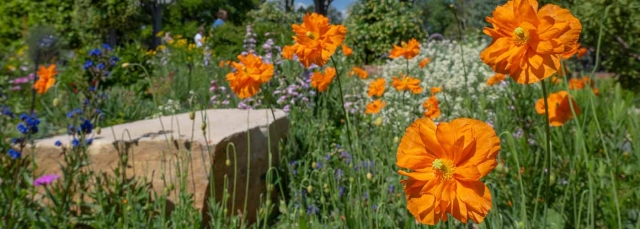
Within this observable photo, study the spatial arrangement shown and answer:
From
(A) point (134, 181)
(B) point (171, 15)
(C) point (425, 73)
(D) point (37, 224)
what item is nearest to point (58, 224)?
(D) point (37, 224)

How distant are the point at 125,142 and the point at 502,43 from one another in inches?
94.2

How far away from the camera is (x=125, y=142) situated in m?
2.80

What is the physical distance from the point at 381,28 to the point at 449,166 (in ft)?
36.7

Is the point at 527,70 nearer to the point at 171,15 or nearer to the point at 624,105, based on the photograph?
the point at 624,105

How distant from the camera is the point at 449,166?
0.81 m

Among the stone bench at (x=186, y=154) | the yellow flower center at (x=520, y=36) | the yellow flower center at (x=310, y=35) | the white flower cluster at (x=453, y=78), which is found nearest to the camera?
the yellow flower center at (x=520, y=36)

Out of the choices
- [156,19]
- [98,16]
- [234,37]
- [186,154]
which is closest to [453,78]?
[186,154]

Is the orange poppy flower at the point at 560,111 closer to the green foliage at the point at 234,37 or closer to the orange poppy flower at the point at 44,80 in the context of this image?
the orange poppy flower at the point at 44,80

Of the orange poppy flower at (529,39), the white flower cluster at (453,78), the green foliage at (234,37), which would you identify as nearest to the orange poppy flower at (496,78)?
the white flower cluster at (453,78)

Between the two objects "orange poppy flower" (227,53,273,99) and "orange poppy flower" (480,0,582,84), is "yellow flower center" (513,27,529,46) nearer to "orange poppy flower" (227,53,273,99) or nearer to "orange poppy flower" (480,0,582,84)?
"orange poppy flower" (480,0,582,84)

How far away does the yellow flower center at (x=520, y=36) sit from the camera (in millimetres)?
883

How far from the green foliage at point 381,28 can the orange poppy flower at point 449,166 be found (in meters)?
10.1

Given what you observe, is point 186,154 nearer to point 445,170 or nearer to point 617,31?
point 445,170

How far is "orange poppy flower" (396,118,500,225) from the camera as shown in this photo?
0.78 metres
